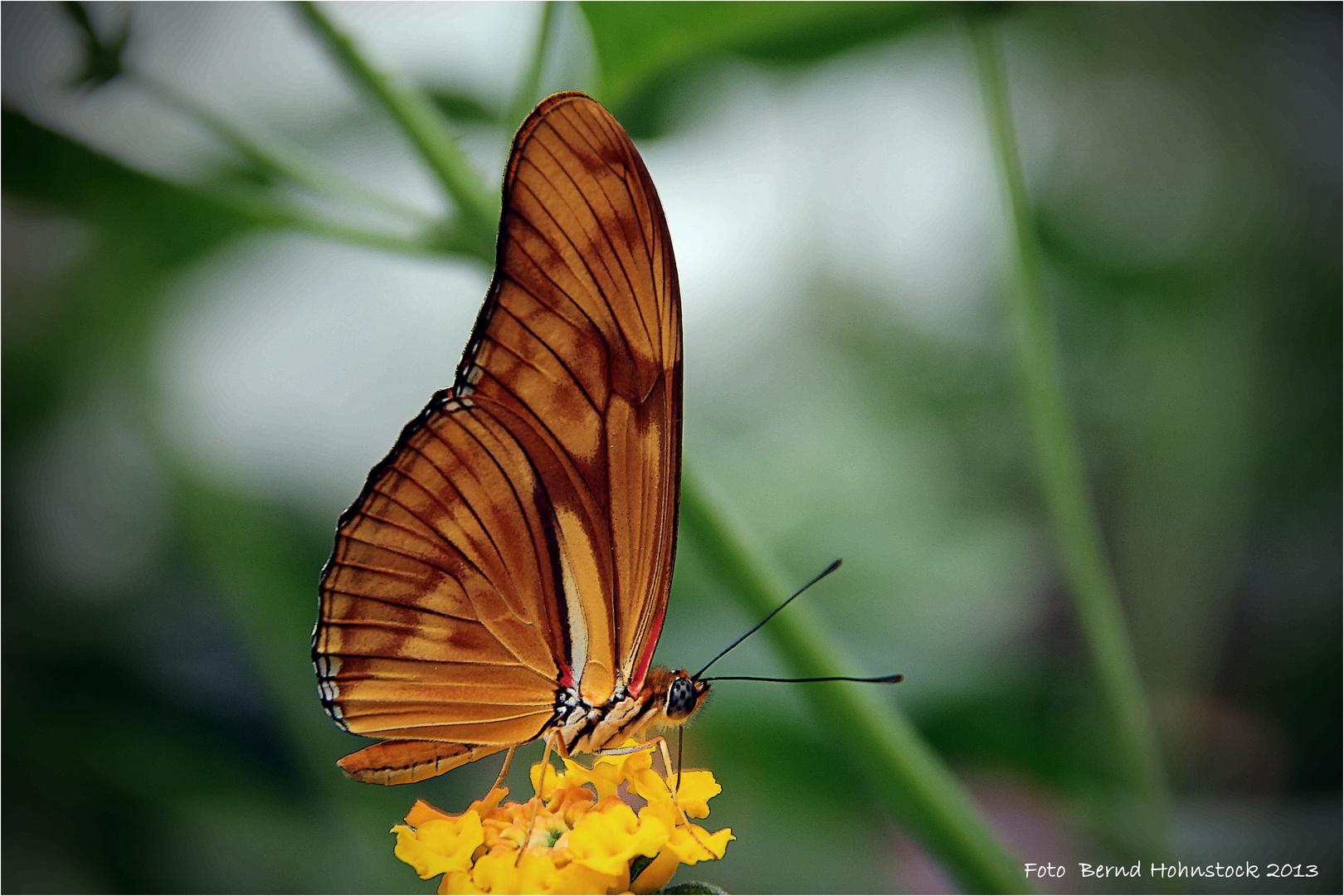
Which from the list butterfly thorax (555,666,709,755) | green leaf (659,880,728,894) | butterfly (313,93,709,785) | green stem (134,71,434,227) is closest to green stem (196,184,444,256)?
green stem (134,71,434,227)

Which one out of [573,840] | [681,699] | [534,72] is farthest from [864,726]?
[534,72]

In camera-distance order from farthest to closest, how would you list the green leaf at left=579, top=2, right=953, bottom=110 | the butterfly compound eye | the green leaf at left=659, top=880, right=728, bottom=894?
the green leaf at left=579, top=2, right=953, bottom=110 < the butterfly compound eye < the green leaf at left=659, top=880, right=728, bottom=894

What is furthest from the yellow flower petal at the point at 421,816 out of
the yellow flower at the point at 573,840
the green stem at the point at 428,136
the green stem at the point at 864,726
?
the green stem at the point at 428,136

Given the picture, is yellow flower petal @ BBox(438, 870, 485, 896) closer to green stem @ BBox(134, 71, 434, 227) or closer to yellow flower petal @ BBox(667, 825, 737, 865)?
yellow flower petal @ BBox(667, 825, 737, 865)

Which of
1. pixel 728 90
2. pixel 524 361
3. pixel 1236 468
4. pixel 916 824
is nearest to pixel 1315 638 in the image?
pixel 1236 468

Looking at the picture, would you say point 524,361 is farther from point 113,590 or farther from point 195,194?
point 113,590

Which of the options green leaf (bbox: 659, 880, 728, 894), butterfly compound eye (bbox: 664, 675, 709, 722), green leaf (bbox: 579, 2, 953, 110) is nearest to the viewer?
green leaf (bbox: 659, 880, 728, 894)

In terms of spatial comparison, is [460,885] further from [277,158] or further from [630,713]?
[277,158]

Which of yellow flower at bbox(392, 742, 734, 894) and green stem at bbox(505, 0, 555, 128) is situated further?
green stem at bbox(505, 0, 555, 128)
